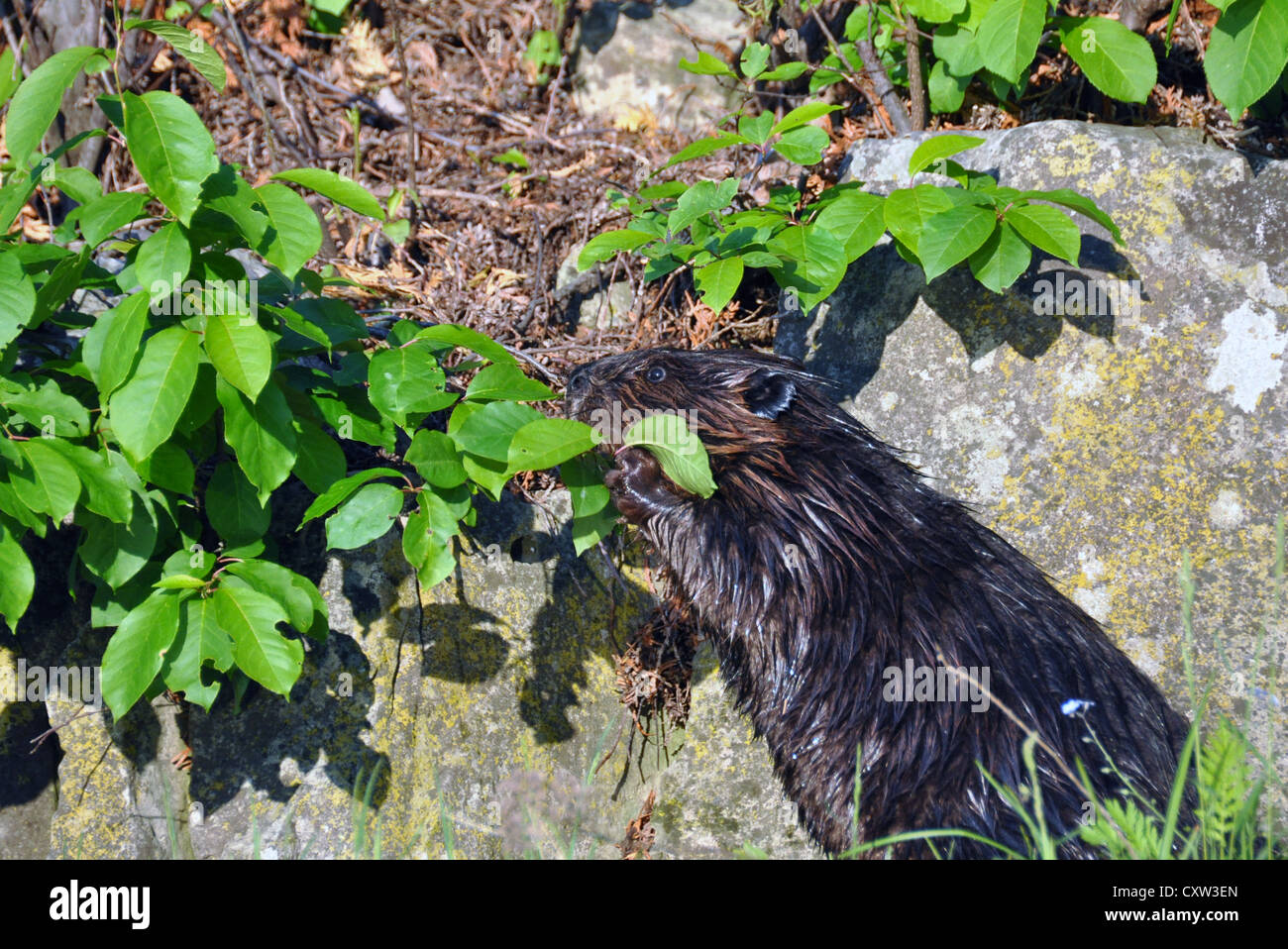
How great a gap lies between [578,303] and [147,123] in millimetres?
2490

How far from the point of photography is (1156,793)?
297 centimetres

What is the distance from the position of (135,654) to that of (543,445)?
4.12 feet

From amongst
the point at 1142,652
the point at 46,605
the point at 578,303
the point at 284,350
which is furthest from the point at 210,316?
the point at 1142,652

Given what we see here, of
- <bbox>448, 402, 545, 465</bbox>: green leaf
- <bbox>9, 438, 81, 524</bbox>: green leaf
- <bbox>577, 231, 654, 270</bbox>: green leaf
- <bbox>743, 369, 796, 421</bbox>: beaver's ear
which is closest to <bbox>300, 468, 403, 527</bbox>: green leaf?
<bbox>448, 402, 545, 465</bbox>: green leaf

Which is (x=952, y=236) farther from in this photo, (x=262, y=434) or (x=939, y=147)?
(x=262, y=434)

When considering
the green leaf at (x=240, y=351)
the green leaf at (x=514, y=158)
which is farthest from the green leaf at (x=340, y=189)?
the green leaf at (x=514, y=158)

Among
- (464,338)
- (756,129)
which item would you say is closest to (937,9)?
(756,129)

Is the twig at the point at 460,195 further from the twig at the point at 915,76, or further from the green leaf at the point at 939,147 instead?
the green leaf at the point at 939,147

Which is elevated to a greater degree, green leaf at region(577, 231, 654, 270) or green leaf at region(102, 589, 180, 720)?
green leaf at region(577, 231, 654, 270)

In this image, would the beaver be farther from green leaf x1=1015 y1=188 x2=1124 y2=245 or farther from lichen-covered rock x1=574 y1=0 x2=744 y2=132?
lichen-covered rock x1=574 y1=0 x2=744 y2=132

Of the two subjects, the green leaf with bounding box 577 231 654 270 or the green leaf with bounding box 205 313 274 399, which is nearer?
the green leaf with bounding box 205 313 274 399

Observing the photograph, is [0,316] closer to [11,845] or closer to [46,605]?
[46,605]

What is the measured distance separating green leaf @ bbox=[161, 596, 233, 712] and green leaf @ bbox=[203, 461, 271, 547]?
0.31 meters

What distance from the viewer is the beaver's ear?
355 cm
